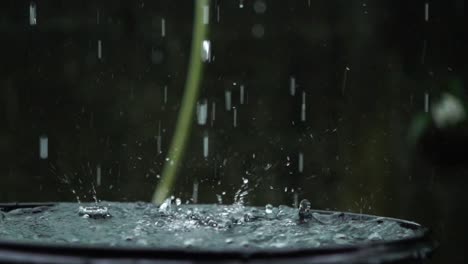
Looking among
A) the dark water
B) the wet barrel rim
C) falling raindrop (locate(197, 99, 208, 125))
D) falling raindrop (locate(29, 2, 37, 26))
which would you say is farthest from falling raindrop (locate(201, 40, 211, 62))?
the wet barrel rim

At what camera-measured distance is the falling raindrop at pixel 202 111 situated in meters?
3.28

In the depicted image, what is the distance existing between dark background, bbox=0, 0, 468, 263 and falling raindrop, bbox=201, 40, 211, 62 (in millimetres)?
32

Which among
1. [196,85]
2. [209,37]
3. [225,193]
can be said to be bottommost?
[225,193]

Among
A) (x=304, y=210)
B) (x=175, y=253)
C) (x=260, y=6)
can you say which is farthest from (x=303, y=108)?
(x=175, y=253)

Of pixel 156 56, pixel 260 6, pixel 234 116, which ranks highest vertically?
pixel 260 6

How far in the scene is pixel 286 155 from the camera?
321 cm

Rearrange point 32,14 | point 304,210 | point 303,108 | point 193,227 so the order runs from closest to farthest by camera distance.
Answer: point 193,227
point 304,210
point 303,108
point 32,14

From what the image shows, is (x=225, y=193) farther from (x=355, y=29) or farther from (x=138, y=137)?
(x=355, y=29)

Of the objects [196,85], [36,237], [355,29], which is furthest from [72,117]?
[36,237]

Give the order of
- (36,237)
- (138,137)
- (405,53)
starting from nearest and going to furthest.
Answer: (36,237) → (405,53) → (138,137)

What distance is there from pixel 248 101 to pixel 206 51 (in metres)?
0.33

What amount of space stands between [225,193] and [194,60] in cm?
69

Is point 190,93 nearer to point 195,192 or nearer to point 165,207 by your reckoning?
point 195,192

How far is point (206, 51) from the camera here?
130 inches
